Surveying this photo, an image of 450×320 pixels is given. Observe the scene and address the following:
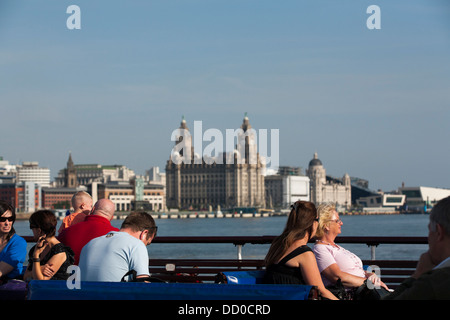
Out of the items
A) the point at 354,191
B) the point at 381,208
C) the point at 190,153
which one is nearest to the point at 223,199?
the point at 190,153

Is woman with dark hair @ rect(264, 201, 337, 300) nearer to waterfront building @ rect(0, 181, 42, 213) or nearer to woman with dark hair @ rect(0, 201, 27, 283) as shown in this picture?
woman with dark hair @ rect(0, 201, 27, 283)

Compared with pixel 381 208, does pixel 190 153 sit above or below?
above

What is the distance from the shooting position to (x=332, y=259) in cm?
393

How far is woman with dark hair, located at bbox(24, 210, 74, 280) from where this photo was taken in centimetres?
393

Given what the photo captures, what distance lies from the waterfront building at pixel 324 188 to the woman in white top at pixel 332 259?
5774 inches

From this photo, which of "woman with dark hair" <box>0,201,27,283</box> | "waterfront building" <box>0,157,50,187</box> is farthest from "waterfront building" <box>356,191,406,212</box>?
"woman with dark hair" <box>0,201,27,283</box>

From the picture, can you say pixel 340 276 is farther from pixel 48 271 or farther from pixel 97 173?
pixel 97 173

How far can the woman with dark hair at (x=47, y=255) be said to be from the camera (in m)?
3.93

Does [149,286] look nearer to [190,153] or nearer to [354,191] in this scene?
[190,153]

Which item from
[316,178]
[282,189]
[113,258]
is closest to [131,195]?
[282,189]

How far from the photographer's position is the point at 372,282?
3.90 meters

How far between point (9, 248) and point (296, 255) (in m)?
1.78

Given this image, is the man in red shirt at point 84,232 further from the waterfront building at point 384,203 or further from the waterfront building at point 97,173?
the waterfront building at point 97,173
